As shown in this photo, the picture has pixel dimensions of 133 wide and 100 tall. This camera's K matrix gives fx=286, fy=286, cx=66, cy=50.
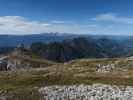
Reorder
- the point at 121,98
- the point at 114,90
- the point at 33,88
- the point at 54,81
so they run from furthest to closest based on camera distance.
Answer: the point at 54,81 → the point at 33,88 → the point at 114,90 → the point at 121,98

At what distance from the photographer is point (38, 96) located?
5512 cm

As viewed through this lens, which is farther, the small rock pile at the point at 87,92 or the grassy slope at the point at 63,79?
the grassy slope at the point at 63,79

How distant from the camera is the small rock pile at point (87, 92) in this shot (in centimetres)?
5086

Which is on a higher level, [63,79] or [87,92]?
[87,92]

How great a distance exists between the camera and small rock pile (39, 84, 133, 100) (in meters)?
50.9

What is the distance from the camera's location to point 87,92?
54.6 m

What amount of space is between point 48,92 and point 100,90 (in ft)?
33.5

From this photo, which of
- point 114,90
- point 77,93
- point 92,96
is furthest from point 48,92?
point 114,90

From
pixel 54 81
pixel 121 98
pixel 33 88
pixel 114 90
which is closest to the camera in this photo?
pixel 121 98

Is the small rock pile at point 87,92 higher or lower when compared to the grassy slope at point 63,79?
higher

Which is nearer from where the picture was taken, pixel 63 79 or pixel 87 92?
pixel 87 92

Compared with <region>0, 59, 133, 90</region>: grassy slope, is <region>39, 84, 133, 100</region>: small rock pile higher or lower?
higher

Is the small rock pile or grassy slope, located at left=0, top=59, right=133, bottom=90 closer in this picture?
the small rock pile

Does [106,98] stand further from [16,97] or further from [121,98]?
[16,97]
